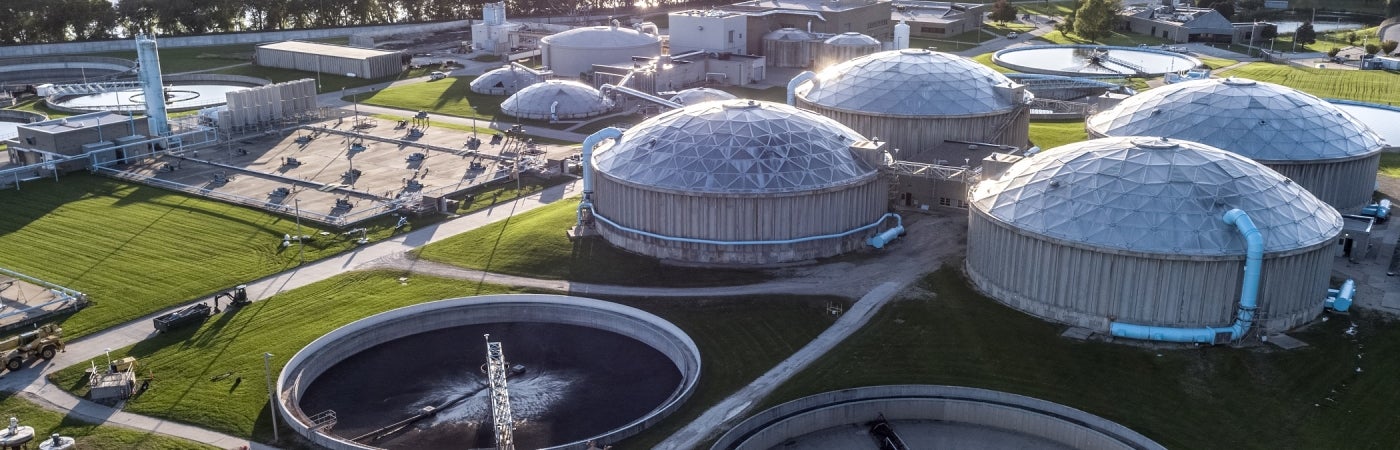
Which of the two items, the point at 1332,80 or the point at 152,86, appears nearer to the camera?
the point at 152,86

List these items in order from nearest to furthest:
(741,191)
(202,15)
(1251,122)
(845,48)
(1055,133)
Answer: (741,191)
(1251,122)
(1055,133)
(845,48)
(202,15)

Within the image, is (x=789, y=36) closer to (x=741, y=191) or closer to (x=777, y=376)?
(x=741, y=191)

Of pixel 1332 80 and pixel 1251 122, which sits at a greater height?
pixel 1251 122

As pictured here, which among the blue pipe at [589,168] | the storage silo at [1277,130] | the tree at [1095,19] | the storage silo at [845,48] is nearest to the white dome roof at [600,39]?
the storage silo at [845,48]

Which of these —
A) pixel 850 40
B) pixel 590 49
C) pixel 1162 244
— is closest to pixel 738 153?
pixel 1162 244

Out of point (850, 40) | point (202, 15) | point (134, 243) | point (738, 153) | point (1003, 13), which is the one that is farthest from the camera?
point (1003, 13)

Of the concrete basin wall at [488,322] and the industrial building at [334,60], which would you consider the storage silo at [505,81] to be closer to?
the industrial building at [334,60]
